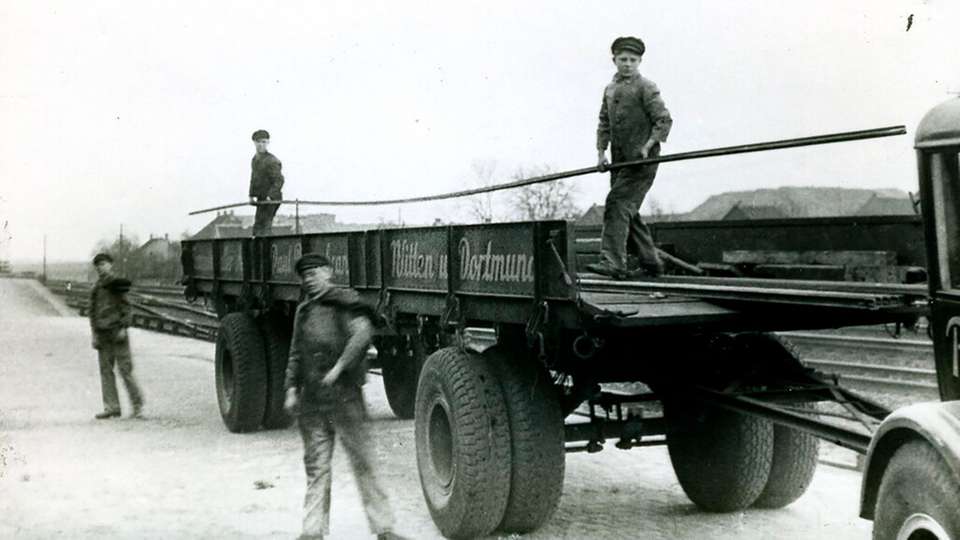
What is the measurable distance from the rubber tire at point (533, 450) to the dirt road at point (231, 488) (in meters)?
0.32

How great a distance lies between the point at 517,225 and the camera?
5836 mm

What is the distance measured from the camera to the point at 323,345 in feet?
19.9

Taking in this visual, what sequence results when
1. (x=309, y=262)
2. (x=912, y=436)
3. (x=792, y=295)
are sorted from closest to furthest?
(x=912, y=436) < (x=792, y=295) < (x=309, y=262)

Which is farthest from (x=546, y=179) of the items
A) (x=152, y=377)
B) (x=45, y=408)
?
(x=152, y=377)

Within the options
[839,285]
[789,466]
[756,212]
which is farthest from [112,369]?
[756,212]

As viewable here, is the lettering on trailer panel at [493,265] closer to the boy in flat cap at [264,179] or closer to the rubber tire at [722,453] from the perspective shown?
the rubber tire at [722,453]

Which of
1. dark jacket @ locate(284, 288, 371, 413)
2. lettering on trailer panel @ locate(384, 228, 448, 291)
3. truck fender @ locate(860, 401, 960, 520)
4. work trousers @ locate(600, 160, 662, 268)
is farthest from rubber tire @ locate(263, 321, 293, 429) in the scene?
truck fender @ locate(860, 401, 960, 520)

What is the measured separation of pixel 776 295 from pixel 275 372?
6.26 m

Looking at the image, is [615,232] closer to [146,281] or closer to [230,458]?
[230,458]

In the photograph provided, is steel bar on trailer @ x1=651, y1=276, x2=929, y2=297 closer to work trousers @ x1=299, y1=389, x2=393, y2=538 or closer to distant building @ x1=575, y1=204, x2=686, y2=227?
work trousers @ x1=299, y1=389, x2=393, y2=538

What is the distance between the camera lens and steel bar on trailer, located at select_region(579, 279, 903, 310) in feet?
14.5

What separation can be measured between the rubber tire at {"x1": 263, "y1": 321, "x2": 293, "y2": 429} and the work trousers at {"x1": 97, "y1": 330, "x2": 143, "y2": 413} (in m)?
1.59

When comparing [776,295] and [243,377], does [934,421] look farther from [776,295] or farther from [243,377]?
[243,377]

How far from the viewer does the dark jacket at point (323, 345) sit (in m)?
6.02
